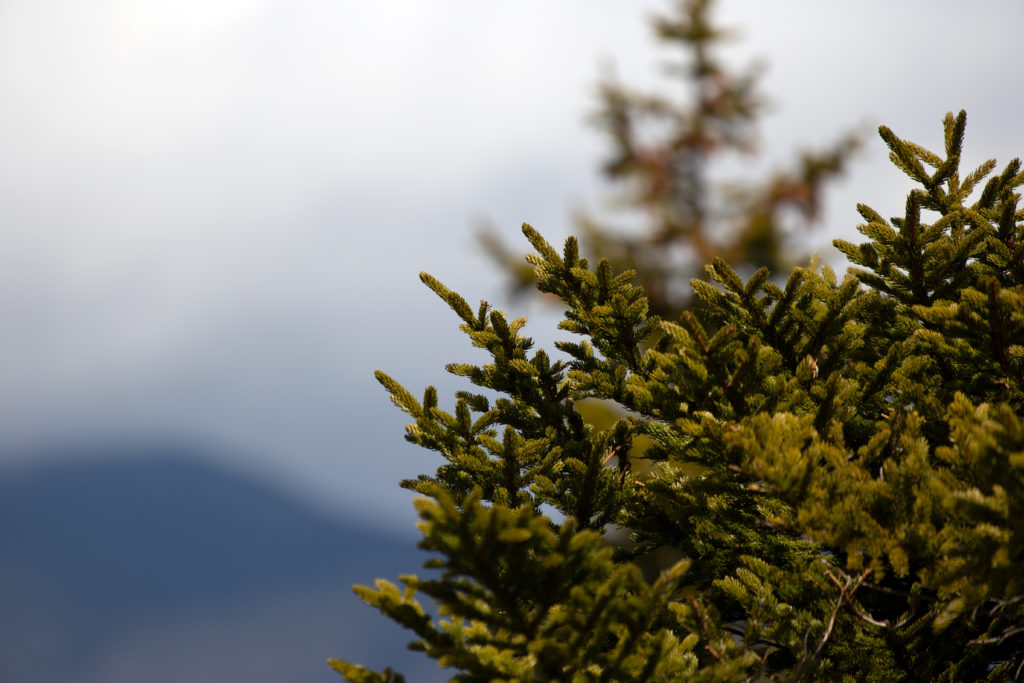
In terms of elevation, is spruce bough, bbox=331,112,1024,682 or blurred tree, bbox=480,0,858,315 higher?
blurred tree, bbox=480,0,858,315

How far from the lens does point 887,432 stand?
2.74m

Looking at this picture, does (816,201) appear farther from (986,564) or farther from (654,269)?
(986,564)

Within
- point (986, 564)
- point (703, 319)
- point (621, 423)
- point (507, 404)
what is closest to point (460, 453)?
point (507, 404)

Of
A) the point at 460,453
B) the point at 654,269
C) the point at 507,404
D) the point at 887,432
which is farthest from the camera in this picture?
the point at 654,269

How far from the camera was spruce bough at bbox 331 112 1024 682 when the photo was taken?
230 centimetres

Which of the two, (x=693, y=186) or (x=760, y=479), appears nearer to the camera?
(x=760, y=479)

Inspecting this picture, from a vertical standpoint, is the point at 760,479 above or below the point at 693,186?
below

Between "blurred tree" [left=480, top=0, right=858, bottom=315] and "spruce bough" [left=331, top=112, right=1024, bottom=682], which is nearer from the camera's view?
"spruce bough" [left=331, top=112, right=1024, bottom=682]

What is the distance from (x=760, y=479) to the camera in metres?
2.75

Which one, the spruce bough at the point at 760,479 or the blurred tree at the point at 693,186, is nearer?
the spruce bough at the point at 760,479

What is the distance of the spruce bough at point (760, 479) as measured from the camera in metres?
2.30

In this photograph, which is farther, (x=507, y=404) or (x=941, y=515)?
(x=507, y=404)

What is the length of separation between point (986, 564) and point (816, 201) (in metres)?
13.9

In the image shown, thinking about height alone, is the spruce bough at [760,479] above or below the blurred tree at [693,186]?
below
